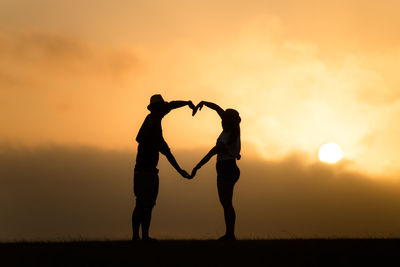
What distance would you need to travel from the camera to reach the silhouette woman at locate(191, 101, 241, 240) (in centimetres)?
1636

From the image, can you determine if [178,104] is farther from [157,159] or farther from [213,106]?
[157,159]

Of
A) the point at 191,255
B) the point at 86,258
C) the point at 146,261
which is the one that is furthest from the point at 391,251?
the point at 86,258

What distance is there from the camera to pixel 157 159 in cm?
1633

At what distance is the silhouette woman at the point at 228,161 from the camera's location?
1636 cm

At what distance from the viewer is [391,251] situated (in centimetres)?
1378

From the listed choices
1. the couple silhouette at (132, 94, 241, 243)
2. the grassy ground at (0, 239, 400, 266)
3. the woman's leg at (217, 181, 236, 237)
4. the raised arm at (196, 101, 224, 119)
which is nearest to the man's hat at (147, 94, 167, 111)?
the couple silhouette at (132, 94, 241, 243)

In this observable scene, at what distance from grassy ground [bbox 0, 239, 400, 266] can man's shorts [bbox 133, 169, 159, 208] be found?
1159 mm

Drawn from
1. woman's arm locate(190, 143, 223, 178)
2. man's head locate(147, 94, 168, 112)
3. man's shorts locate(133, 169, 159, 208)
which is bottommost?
man's shorts locate(133, 169, 159, 208)

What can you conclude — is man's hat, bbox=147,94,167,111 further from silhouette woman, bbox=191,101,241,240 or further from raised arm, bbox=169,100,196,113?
silhouette woman, bbox=191,101,241,240

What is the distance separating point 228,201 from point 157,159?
7.04 ft

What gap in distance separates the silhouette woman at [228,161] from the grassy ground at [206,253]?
95 centimetres

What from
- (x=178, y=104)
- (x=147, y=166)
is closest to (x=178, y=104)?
(x=178, y=104)

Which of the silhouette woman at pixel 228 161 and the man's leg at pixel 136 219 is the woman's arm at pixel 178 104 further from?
the man's leg at pixel 136 219

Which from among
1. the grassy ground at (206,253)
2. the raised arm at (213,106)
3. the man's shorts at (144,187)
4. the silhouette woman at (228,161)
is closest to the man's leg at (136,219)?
the man's shorts at (144,187)
